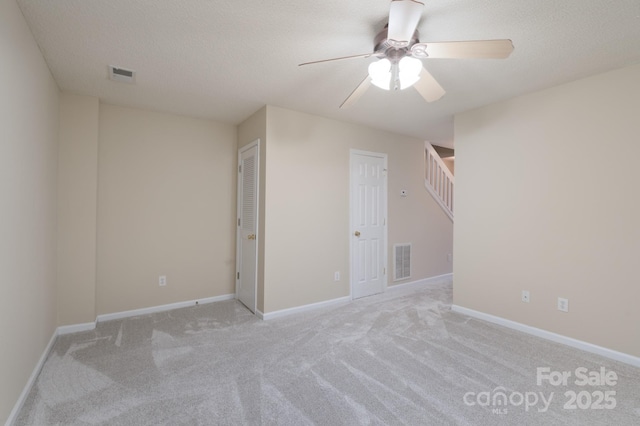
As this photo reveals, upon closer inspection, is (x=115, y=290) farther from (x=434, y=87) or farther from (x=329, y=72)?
(x=434, y=87)

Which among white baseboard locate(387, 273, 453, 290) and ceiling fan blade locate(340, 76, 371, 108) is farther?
white baseboard locate(387, 273, 453, 290)

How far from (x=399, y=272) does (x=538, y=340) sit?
1.98m

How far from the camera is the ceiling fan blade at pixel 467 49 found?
4.97 feet

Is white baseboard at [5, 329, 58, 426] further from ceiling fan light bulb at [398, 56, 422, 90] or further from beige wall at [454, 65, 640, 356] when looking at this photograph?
beige wall at [454, 65, 640, 356]

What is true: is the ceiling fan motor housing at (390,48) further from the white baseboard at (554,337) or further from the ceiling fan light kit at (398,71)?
the white baseboard at (554,337)

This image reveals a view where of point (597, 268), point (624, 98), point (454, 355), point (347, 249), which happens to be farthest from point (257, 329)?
point (624, 98)

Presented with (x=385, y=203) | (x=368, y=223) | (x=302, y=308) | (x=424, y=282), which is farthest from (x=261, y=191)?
(x=424, y=282)

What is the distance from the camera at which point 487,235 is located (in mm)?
3201

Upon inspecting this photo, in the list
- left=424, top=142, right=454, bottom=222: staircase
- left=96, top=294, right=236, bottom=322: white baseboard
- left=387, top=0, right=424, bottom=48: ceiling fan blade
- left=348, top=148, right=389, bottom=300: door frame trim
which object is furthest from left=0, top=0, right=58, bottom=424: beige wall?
left=424, top=142, right=454, bottom=222: staircase

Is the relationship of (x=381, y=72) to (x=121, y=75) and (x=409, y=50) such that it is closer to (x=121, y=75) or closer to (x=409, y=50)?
(x=409, y=50)

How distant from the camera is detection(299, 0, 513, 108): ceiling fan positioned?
1453 mm

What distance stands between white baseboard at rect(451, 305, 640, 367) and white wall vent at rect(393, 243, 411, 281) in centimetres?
107

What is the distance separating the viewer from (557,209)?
268 cm

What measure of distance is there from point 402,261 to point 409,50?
10.9ft
